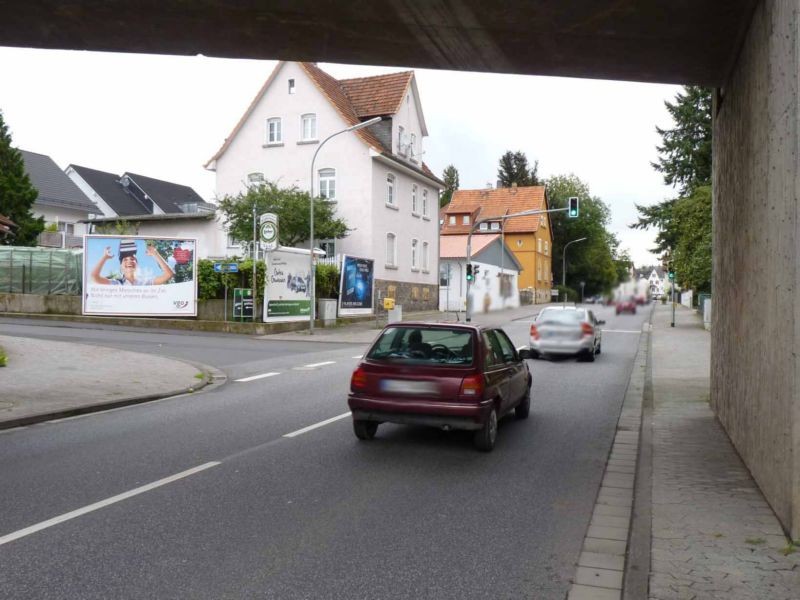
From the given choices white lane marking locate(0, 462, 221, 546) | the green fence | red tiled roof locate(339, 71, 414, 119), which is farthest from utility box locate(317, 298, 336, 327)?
white lane marking locate(0, 462, 221, 546)

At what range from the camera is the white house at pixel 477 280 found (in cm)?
4969

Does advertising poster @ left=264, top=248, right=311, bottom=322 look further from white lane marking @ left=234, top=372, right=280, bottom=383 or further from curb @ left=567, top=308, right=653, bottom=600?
curb @ left=567, top=308, right=653, bottom=600

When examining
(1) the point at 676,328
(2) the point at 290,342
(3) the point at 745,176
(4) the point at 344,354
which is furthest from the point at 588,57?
(1) the point at 676,328

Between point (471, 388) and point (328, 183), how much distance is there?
105 feet

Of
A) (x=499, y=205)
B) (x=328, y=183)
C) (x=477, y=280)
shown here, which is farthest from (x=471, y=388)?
(x=499, y=205)

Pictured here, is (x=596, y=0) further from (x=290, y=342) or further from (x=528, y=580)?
(x=290, y=342)

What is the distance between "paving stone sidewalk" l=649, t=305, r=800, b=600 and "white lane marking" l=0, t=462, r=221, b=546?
4.01 meters

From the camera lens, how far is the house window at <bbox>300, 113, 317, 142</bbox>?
128 ft

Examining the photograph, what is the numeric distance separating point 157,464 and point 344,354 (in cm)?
1365

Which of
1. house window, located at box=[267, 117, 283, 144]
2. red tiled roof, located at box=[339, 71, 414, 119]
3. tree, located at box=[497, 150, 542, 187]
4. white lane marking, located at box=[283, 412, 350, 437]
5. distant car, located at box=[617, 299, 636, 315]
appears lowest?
white lane marking, located at box=[283, 412, 350, 437]

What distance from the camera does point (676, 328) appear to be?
33.2 metres

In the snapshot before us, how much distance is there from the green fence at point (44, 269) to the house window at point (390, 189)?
16.0 meters

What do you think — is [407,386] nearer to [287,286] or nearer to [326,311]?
[287,286]

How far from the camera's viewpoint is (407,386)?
8.02 meters
